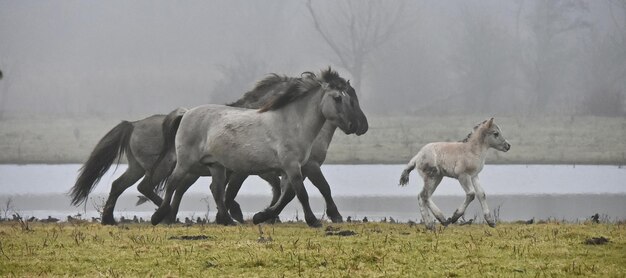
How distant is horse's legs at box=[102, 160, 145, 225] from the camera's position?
17062mm

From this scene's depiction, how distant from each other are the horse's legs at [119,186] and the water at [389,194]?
3.29m

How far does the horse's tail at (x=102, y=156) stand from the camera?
17.6m

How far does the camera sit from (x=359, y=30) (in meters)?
103

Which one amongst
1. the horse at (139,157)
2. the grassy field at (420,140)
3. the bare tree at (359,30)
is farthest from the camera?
the bare tree at (359,30)

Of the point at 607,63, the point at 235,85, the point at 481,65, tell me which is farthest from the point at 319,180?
the point at 607,63

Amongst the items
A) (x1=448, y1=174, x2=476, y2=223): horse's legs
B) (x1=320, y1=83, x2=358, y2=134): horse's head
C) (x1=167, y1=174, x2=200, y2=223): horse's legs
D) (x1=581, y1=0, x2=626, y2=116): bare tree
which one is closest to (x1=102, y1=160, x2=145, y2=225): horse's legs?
(x1=167, y1=174, x2=200, y2=223): horse's legs

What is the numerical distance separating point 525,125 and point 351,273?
4409 centimetres

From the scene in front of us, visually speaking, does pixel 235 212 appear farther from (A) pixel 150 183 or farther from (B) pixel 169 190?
(B) pixel 169 190

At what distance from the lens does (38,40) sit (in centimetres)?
12231

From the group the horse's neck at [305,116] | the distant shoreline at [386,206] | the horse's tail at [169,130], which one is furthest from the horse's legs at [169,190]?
the distant shoreline at [386,206]

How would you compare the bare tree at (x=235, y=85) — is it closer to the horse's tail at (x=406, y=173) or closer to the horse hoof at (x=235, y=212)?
the horse hoof at (x=235, y=212)

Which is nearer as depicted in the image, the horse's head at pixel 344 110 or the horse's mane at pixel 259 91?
the horse's head at pixel 344 110

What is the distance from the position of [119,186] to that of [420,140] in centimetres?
3218

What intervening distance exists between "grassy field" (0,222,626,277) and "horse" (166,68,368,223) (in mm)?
1923
